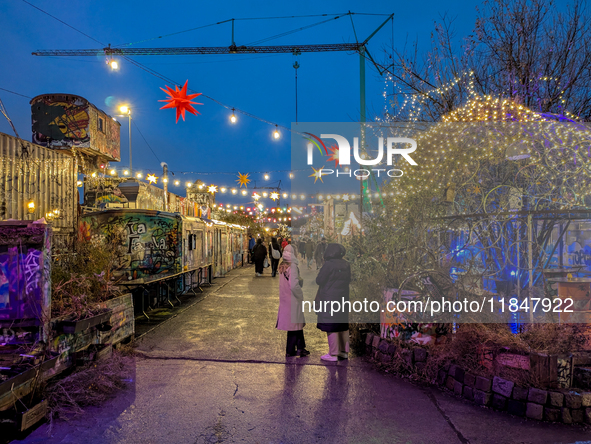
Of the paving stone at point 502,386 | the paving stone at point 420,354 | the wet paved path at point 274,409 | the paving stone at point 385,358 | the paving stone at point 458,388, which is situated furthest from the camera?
the paving stone at point 385,358

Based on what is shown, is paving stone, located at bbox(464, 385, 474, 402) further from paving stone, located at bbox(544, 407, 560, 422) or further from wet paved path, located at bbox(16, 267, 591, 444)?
paving stone, located at bbox(544, 407, 560, 422)

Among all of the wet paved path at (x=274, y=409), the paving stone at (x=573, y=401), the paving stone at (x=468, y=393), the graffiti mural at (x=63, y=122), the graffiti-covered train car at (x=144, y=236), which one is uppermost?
the graffiti mural at (x=63, y=122)

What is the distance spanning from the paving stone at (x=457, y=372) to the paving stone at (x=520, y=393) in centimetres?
57

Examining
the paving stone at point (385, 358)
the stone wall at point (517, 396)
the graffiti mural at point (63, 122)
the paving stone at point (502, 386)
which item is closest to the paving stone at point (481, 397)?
the stone wall at point (517, 396)

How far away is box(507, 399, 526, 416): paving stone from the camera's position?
3.82m

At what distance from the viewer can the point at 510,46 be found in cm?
868

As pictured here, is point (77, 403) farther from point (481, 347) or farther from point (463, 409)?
point (481, 347)

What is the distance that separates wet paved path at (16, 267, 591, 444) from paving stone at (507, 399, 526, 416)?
11 centimetres

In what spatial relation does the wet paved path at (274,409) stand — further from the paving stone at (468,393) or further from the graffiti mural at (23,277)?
the graffiti mural at (23,277)

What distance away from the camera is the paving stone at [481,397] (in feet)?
13.3

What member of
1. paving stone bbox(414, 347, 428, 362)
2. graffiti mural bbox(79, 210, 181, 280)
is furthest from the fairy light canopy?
graffiti mural bbox(79, 210, 181, 280)

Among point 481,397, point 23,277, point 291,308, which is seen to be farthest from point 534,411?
point 23,277

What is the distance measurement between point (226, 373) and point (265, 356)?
897 millimetres

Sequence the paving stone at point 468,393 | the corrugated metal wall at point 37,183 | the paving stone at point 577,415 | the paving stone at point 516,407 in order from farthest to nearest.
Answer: the corrugated metal wall at point 37,183 → the paving stone at point 468,393 → the paving stone at point 516,407 → the paving stone at point 577,415
